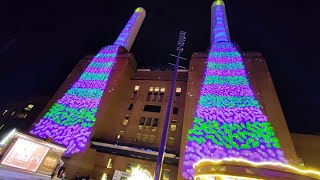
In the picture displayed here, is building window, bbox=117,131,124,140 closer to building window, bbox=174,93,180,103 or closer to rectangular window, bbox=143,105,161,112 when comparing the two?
rectangular window, bbox=143,105,161,112

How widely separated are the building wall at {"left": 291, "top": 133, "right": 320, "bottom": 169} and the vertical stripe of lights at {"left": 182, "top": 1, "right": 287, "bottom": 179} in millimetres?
6656

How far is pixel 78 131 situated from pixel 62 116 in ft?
13.9

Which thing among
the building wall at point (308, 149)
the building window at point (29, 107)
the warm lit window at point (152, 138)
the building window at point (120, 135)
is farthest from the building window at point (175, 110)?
the building window at point (29, 107)

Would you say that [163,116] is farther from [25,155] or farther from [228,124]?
[25,155]

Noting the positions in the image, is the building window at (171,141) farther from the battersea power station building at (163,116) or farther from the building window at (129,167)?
the building window at (129,167)

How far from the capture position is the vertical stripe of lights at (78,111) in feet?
74.6

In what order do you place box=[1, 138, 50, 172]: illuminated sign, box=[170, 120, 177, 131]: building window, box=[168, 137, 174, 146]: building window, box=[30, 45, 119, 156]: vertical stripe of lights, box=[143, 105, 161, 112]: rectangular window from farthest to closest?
box=[143, 105, 161, 112]: rectangular window, box=[170, 120, 177, 131]: building window, box=[168, 137, 174, 146]: building window, box=[30, 45, 119, 156]: vertical stripe of lights, box=[1, 138, 50, 172]: illuminated sign

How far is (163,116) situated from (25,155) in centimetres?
1772

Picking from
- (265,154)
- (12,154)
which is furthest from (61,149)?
(265,154)

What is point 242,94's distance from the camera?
23.1 metres

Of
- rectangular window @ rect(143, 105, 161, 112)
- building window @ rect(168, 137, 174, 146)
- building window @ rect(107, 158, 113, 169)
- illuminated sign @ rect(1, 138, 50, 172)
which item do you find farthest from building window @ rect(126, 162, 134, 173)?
illuminated sign @ rect(1, 138, 50, 172)

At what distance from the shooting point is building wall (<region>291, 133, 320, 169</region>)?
2155 cm

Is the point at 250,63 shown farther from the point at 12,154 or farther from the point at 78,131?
the point at 12,154

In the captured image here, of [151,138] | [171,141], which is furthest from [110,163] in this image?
[171,141]
